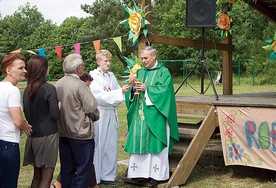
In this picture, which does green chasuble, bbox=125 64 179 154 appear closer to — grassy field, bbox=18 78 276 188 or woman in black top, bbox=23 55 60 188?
grassy field, bbox=18 78 276 188

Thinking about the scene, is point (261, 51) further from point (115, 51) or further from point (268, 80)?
point (115, 51)

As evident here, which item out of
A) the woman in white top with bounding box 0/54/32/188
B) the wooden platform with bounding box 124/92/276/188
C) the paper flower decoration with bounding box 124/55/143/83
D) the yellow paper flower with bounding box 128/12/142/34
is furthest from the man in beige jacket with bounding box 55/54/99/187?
the yellow paper flower with bounding box 128/12/142/34

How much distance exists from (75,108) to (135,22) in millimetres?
2113

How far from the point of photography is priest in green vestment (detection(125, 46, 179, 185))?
5.61m

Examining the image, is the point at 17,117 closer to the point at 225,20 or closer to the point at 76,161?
the point at 76,161

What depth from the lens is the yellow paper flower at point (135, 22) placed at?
634 centimetres

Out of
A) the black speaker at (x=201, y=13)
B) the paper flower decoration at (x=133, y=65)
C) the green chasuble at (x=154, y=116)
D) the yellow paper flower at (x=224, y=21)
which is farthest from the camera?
the yellow paper flower at (x=224, y=21)

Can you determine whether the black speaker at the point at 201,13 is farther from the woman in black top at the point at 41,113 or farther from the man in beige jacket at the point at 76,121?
the woman in black top at the point at 41,113

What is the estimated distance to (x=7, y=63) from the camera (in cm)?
410

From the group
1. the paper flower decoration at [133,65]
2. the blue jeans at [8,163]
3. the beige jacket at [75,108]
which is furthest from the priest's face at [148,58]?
the blue jeans at [8,163]

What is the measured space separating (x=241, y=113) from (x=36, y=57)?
2850 millimetres

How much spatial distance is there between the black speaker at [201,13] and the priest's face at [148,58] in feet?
7.88

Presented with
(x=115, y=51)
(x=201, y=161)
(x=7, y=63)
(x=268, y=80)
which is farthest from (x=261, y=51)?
(x=7, y=63)

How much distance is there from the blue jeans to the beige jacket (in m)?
0.84
